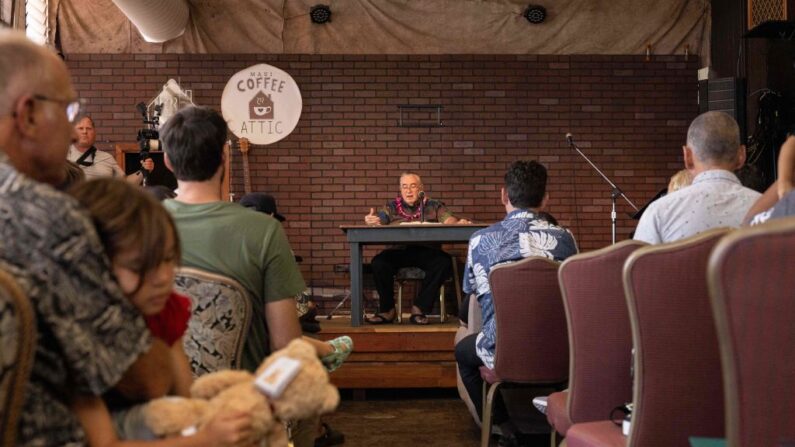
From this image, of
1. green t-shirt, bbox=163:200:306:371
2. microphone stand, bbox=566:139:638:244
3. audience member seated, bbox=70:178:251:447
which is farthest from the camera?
microphone stand, bbox=566:139:638:244

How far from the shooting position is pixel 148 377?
1396 mm

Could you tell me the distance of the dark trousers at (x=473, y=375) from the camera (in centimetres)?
438

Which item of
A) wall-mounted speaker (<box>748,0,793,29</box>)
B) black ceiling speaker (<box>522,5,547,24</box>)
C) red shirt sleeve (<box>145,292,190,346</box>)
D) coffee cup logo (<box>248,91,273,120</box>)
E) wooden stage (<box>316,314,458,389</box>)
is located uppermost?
black ceiling speaker (<box>522,5,547,24</box>)

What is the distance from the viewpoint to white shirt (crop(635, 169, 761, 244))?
3.33m

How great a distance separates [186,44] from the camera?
28.1 feet

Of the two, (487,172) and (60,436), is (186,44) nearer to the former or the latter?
(487,172)

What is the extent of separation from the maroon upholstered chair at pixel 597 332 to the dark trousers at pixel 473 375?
4.87 ft

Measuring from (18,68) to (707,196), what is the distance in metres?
2.56

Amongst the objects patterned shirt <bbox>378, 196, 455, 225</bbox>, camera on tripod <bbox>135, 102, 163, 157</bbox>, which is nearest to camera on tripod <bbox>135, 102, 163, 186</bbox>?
camera on tripod <bbox>135, 102, 163, 157</bbox>

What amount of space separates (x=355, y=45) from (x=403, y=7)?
563mm

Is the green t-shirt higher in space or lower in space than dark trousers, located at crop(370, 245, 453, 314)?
higher

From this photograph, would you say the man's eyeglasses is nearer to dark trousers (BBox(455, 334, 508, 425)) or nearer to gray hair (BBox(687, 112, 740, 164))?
gray hair (BBox(687, 112, 740, 164))

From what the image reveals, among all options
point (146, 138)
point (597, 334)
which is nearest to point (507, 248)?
point (597, 334)

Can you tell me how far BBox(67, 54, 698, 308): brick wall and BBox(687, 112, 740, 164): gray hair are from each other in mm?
5228
